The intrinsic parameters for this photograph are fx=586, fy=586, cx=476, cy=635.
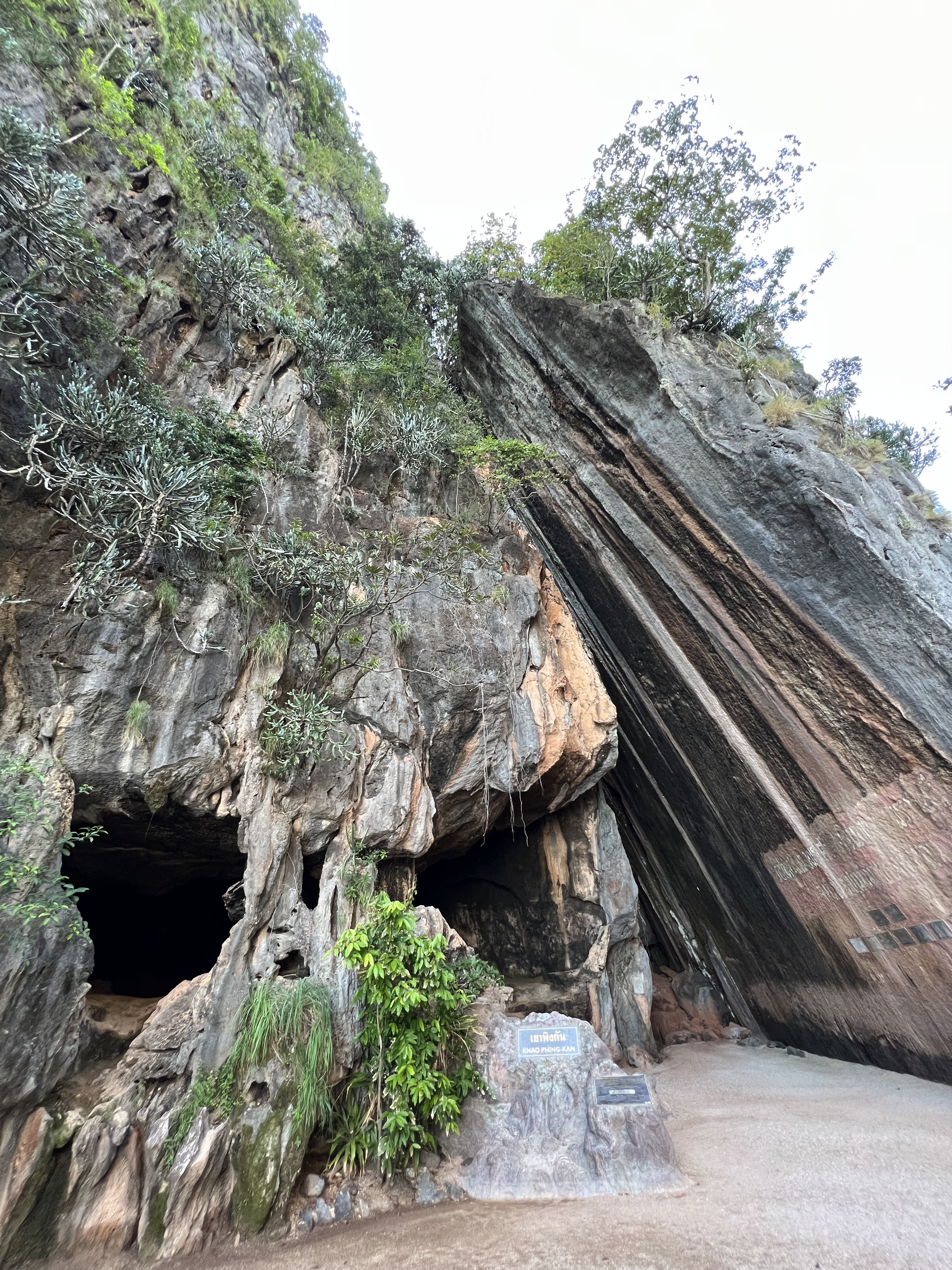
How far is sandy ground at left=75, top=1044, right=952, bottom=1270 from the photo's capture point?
382cm

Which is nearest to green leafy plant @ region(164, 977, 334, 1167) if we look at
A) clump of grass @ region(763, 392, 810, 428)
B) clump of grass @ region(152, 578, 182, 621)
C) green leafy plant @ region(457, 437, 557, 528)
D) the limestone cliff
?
the limestone cliff

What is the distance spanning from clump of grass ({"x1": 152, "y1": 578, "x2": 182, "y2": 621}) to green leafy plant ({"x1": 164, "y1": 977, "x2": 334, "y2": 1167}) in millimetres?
3949

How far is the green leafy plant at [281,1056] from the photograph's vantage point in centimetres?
495

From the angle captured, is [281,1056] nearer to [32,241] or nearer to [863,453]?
[32,241]

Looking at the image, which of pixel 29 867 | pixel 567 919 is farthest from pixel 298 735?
pixel 567 919

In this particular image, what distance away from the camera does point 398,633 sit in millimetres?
8234

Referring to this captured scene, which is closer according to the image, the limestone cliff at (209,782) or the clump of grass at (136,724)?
the limestone cliff at (209,782)

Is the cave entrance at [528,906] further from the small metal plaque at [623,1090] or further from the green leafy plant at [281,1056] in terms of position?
the green leafy plant at [281,1056]

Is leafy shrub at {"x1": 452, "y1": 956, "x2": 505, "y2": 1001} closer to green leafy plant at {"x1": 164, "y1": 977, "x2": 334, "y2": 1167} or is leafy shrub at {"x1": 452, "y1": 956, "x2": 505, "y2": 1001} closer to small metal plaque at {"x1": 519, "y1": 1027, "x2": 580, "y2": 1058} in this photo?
small metal plaque at {"x1": 519, "y1": 1027, "x2": 580, "y2": 1058}

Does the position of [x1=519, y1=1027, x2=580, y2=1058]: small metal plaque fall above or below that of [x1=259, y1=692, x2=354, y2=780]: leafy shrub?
below

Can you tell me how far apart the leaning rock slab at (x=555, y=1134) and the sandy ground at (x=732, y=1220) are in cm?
20

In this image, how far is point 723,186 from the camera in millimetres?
12391

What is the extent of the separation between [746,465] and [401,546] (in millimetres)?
5180

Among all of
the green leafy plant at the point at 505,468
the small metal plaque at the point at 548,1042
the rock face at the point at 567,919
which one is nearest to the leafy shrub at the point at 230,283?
the green leafy plant at the point at 505,468
